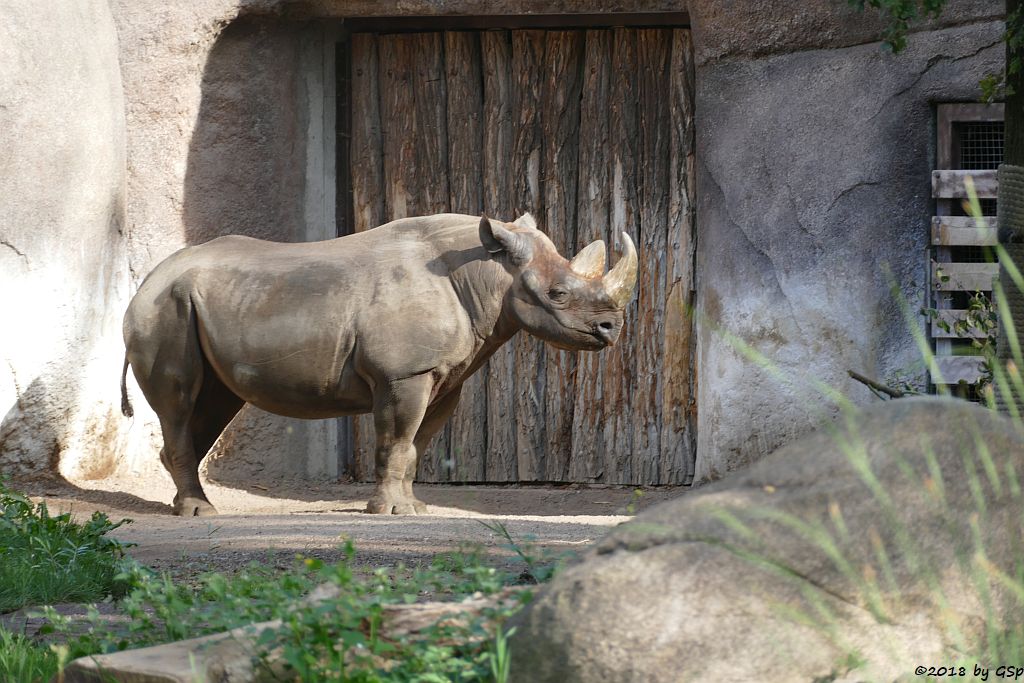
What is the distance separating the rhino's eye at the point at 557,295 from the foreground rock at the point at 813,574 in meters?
3.57

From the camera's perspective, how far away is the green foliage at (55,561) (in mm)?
4363

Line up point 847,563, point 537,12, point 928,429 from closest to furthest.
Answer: point 847,563
point 928,429
point 537,12

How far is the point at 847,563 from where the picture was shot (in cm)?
250

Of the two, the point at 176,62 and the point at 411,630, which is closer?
the point at 411,630

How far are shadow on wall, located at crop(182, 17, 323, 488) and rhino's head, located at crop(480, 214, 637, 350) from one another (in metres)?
2.40

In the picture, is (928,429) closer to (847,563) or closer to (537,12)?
(847,563)

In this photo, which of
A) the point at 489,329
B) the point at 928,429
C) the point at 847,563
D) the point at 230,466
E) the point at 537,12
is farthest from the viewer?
the point at 230,466

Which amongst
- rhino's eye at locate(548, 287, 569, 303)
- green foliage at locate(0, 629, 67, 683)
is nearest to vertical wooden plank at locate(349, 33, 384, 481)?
rhino's eye at locate(548, 287, 569, 303)

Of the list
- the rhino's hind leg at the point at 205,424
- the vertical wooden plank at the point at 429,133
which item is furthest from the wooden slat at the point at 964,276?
the rhino's hind leg at the point at 205,424

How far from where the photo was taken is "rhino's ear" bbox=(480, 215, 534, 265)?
6242 mm

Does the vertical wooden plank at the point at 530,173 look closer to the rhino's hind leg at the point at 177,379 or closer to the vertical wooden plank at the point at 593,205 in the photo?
the vertical wooden plank at the point at 593,205

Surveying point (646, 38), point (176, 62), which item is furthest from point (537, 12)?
point (176, 62)

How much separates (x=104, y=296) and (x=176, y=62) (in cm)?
146

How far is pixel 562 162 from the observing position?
827cm
